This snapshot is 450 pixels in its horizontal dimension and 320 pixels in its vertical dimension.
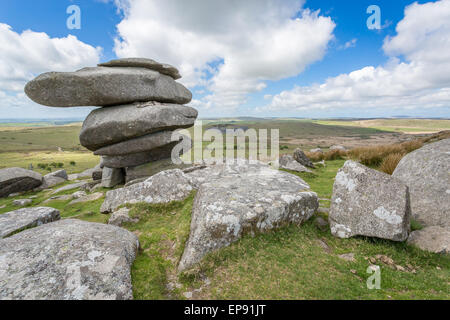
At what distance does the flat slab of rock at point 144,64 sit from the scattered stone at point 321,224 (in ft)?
60.2

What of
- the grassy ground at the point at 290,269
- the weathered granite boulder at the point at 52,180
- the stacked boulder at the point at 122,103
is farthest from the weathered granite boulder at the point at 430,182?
the weathered granite boulder at the point at 52,180

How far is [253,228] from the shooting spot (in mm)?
6844

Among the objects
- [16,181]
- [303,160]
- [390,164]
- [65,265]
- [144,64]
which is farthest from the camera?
[16,181]

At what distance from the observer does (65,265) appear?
202 inches

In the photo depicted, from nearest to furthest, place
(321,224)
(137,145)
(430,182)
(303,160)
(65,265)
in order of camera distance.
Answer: (65,265)
(321,224)
(430,182)
(137,145)
(303,160)

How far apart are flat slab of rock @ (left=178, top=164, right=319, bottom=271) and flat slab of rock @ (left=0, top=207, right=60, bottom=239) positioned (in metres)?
6.69

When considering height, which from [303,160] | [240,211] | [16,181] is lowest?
[16,181]

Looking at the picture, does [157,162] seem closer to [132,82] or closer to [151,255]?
[132,82]

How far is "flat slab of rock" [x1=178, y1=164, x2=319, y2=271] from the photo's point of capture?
6430 mm

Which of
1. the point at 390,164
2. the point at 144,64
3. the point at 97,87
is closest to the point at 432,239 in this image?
the point at 390,164

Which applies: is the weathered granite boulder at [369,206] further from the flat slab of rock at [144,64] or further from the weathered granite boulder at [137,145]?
the flat slab of rock at [144,64]

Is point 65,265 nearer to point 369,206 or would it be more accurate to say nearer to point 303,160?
point 369,206

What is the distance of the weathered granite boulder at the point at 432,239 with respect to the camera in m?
6.51

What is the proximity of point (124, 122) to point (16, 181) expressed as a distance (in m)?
18.5
